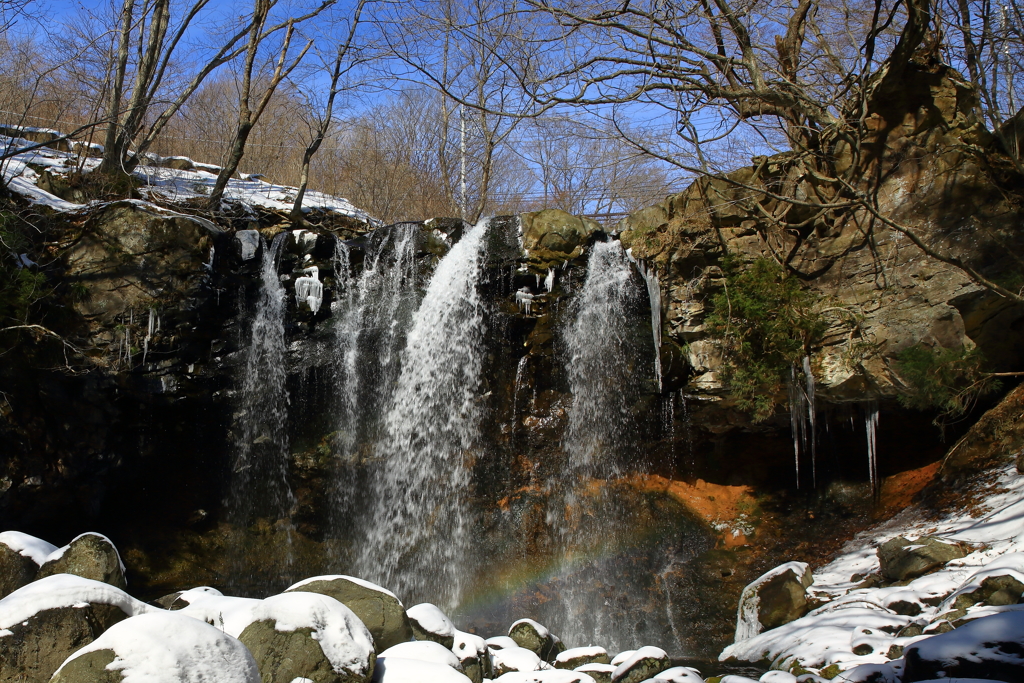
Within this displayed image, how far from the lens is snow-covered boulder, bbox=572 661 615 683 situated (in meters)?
6.07

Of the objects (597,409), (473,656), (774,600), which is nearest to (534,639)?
(473,656)

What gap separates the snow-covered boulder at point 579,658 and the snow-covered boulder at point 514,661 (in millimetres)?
395

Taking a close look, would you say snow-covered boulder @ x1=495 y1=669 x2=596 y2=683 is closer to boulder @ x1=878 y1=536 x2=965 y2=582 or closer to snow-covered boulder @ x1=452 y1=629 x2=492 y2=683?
snow-covered boulder @ x1=452 y1=629 x2=492 y2=683

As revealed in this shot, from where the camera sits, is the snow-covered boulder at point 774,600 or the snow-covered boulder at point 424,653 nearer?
the snow-covered boulder at point 424,653

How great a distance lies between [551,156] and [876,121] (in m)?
12.2

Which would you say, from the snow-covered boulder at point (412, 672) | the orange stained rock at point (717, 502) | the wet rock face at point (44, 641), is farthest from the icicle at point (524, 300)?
the wet rock face at point (44, 641)

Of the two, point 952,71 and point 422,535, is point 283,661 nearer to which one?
point 422,535

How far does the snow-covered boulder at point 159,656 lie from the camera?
11.1ft

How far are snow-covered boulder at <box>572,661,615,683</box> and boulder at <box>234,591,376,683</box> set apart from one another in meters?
2.35

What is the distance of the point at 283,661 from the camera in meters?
4.36

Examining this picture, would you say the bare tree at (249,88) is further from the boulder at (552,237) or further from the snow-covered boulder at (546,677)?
the snow-covered boulder at (546,677)

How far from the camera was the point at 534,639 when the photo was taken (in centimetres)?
688

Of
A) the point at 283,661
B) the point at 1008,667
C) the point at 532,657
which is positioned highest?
the point at 1008,667

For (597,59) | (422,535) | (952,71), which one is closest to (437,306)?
(422,535)
